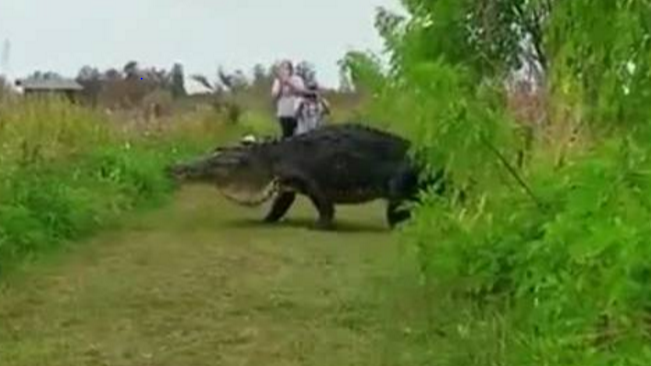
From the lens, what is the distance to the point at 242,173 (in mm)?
13641

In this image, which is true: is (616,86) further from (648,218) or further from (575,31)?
(648,218)

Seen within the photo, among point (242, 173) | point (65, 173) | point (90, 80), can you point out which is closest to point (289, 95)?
point (65, 173)

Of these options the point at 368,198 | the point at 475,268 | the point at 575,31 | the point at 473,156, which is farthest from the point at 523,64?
the point at 368,198

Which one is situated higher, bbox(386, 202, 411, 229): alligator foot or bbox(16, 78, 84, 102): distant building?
bbox(16, 78, 84, 102): distant building

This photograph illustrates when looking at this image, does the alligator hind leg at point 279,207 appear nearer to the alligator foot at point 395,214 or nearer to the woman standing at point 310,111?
the alligator foot at point 395,214

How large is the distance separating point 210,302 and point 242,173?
4.97m

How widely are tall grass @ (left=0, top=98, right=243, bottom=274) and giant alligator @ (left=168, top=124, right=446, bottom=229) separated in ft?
3.23

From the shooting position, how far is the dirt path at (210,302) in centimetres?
721

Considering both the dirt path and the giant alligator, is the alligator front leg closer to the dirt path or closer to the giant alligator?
the giant alligator

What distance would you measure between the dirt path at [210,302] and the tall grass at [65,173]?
0.29 m

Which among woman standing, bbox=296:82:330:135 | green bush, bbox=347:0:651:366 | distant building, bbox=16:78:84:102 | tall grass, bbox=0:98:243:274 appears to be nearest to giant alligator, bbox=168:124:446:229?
tall grass, bbox=0:98:243:274

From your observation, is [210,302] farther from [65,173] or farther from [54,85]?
[54,85]

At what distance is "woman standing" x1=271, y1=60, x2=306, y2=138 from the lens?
17.4 m

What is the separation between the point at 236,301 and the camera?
8.77 meters
